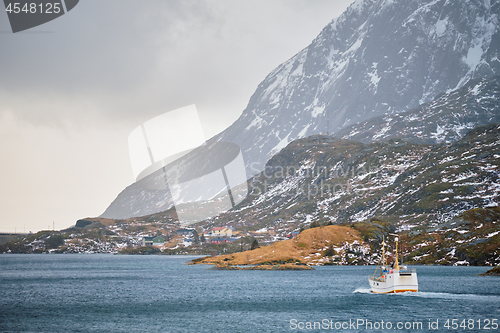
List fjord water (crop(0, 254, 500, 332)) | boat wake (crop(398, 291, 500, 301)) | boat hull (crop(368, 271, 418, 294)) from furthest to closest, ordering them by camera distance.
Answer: boat hull (crop(368, 271, 418, 294)), boat wake (crop(398, 291, 500, 301)), fjord water (crop(0, 254, 500, 332))

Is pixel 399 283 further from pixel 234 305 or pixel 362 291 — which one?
pixel 234 305

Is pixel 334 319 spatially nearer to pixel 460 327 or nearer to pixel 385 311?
pixel 385 311

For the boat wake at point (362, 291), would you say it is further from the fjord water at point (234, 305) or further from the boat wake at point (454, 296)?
the boat wake at point (454, 296)

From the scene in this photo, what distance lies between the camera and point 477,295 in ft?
360

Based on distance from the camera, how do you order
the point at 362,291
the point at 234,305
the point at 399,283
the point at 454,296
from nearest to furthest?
the point at 234,305
the point at 454,296
the point at 399,283
the point at 362,291

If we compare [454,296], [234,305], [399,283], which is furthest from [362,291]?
[234,305]

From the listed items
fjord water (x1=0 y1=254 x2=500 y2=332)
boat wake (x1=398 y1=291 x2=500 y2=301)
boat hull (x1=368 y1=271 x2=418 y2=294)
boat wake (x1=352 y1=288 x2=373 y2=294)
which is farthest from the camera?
boat wake (x1=352 y1=288 x2=373 y2=294)

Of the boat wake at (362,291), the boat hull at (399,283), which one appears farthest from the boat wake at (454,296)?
the boat wake at (362,291)

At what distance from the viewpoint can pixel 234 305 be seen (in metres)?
99.9

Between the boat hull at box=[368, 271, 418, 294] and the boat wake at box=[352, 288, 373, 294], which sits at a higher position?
the boat hull at box=[368, 271, 418, 294]

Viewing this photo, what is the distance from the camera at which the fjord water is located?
77.1 meters

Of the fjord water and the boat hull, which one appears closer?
the fjord water

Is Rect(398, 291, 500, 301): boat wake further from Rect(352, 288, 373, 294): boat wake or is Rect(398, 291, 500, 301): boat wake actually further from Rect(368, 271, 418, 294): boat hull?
Rect(352, 288, 373, 294): boat wake

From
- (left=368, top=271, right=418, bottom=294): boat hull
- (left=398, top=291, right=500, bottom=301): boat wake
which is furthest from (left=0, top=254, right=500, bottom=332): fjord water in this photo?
(left=368, top=271, right=418, bottom=294): boat hull
